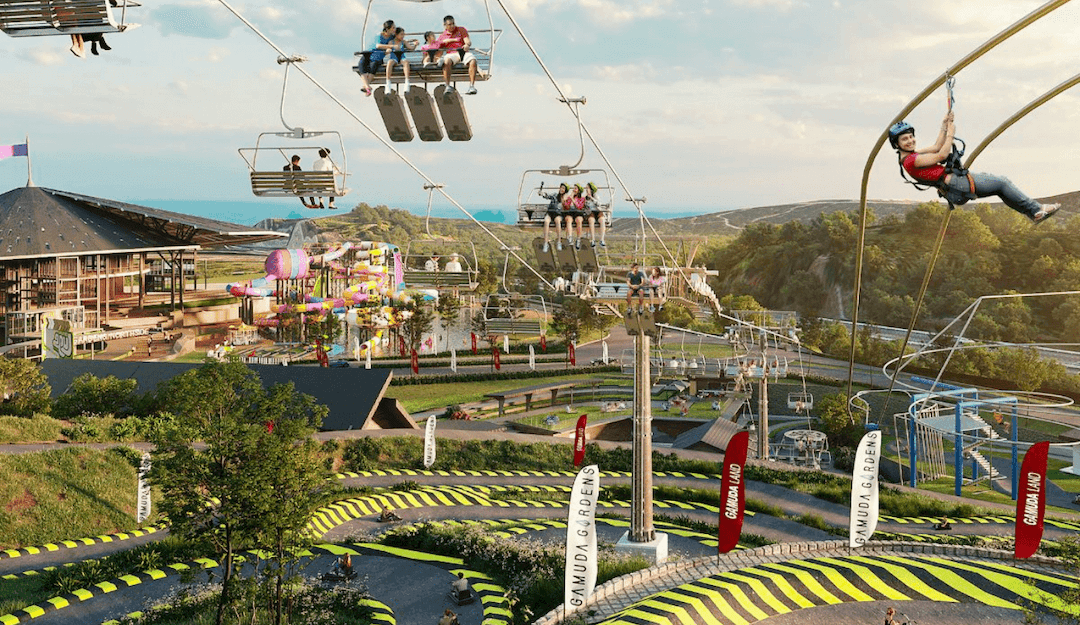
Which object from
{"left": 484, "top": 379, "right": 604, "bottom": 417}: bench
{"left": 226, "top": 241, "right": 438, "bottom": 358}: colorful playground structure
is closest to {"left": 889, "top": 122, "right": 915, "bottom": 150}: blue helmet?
{"left": 484, "top": 379, "right": 604, "bottom": 417}: bench

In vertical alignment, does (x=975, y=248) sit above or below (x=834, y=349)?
above

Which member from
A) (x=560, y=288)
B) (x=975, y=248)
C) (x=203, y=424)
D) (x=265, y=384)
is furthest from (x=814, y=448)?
(x=975, y=248)

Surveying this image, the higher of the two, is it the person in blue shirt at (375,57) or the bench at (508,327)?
the person in blue shirt at (375,57)

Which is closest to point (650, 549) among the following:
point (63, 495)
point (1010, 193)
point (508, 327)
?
point (1010, 193)

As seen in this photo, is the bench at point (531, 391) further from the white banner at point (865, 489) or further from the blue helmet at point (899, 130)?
the blue helmet at point (899, 130)

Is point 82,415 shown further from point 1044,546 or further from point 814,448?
point 1044,546

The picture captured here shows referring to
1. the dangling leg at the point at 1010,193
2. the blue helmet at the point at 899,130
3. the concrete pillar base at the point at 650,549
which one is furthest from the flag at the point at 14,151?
the dangling leg at the point at 1010,193

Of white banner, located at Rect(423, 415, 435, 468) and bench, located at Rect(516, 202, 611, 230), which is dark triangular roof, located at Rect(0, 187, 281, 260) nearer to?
white banner, located at Rect(423, 415, 435, 468)
